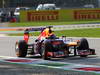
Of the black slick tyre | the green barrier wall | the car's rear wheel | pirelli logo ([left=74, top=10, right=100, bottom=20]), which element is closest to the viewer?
the black slick tyre

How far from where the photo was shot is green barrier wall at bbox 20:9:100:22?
41.6 metres

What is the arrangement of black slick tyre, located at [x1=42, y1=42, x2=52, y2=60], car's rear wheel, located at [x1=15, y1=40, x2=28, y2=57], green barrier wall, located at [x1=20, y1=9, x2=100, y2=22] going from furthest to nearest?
green barrier wall, located at [x1=20, y1=9, x2=100, y2=22]
car's rear wheel, located at [x1=15, y1=40, x2=28, y2=57]
black slick tyre, located at [x1=42, y1=42, x2=52, y2=60]

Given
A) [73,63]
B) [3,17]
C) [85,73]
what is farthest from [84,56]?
[3,17]

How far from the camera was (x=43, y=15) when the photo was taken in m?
41.9

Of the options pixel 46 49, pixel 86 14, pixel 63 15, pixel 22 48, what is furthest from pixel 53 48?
pixel 63 15

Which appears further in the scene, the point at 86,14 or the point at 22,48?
the point at 86,14

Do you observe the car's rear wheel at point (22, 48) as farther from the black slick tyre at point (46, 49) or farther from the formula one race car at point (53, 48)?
the black slick tyre at point (46, 49)

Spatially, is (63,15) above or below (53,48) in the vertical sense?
above

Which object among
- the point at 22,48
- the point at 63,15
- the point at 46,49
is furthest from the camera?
the point at 63,15

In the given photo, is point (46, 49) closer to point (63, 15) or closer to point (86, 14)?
point (86, 14)

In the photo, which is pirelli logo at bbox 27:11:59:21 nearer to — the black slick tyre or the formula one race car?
the formula one race car

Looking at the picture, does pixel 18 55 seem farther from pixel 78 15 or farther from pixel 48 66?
pixel 78 15

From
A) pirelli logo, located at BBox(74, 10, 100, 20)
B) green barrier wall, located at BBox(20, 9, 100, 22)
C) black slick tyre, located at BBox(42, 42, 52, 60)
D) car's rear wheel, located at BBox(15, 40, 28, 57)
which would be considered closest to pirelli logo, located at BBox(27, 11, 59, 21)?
green barrier wall, located at BBox(20, 9, 100, 22)

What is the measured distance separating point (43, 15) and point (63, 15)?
2.26m
